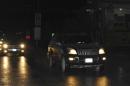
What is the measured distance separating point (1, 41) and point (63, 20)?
15.6 metres

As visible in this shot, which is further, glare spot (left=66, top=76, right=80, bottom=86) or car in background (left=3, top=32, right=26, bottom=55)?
car in background (left=3, top=32, right=26, bottom=55)

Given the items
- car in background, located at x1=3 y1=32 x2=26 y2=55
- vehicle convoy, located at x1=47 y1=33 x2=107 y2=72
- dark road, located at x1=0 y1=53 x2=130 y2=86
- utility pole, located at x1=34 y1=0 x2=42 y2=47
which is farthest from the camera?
utility pole, located at x1=34 y1=0 x2=42 y2=47

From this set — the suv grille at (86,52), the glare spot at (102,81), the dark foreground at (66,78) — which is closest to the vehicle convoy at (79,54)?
the suv grille at (86,52)

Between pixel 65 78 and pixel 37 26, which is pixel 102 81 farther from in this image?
pixel 37 26

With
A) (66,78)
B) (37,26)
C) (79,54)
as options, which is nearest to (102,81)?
(66,78)

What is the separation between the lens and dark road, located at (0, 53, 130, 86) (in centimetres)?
1639

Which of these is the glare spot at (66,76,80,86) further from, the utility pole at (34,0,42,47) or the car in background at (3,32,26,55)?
the utility pole at (34,0,42,47)

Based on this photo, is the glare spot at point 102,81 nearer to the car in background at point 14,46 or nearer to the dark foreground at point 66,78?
the dark foreground at point 66,78

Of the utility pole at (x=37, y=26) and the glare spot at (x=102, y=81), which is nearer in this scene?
the glare spot at (x=102, y=81)

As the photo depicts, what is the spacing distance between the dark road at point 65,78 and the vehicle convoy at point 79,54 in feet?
1.36

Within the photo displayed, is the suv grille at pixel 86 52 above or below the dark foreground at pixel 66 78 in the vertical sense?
above

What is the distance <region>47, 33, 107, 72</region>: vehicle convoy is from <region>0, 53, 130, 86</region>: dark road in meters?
0.41

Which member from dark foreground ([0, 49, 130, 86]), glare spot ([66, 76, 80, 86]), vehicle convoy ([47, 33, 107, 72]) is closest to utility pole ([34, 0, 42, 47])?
dark foreground ([0, 49, 130, 86])

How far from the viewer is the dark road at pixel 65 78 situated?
16.4m
